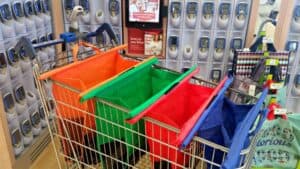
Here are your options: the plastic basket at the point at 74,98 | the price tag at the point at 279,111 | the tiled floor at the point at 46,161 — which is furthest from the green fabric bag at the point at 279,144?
the tiled floor at the point at 46,161

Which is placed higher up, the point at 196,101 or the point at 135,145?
the point at 196,101

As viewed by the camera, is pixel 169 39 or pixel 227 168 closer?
pixel 227 168

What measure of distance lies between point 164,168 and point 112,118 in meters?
0.27

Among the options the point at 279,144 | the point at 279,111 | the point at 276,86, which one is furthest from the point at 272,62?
the point at 279,144

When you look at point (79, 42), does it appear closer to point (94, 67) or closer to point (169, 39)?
point (94, 67)

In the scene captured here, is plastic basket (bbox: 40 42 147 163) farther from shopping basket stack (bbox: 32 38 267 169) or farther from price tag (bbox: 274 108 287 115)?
price tag (bbox: 274 108 287 115)

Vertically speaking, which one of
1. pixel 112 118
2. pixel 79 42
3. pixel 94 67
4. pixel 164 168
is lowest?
pixel 164 168

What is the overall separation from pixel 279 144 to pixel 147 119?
1.16m

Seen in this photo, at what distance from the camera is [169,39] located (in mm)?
2047

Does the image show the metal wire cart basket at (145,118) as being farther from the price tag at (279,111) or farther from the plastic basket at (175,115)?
the price tag at (279,111)

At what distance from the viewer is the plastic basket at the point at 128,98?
970 millimetres

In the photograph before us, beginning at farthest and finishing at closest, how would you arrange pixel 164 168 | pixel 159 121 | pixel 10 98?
pixel 10 98 < pixel 164 168 < pixel 159 121

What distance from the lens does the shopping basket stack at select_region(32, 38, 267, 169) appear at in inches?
33.7

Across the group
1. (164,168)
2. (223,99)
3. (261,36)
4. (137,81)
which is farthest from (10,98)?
(261,36)
